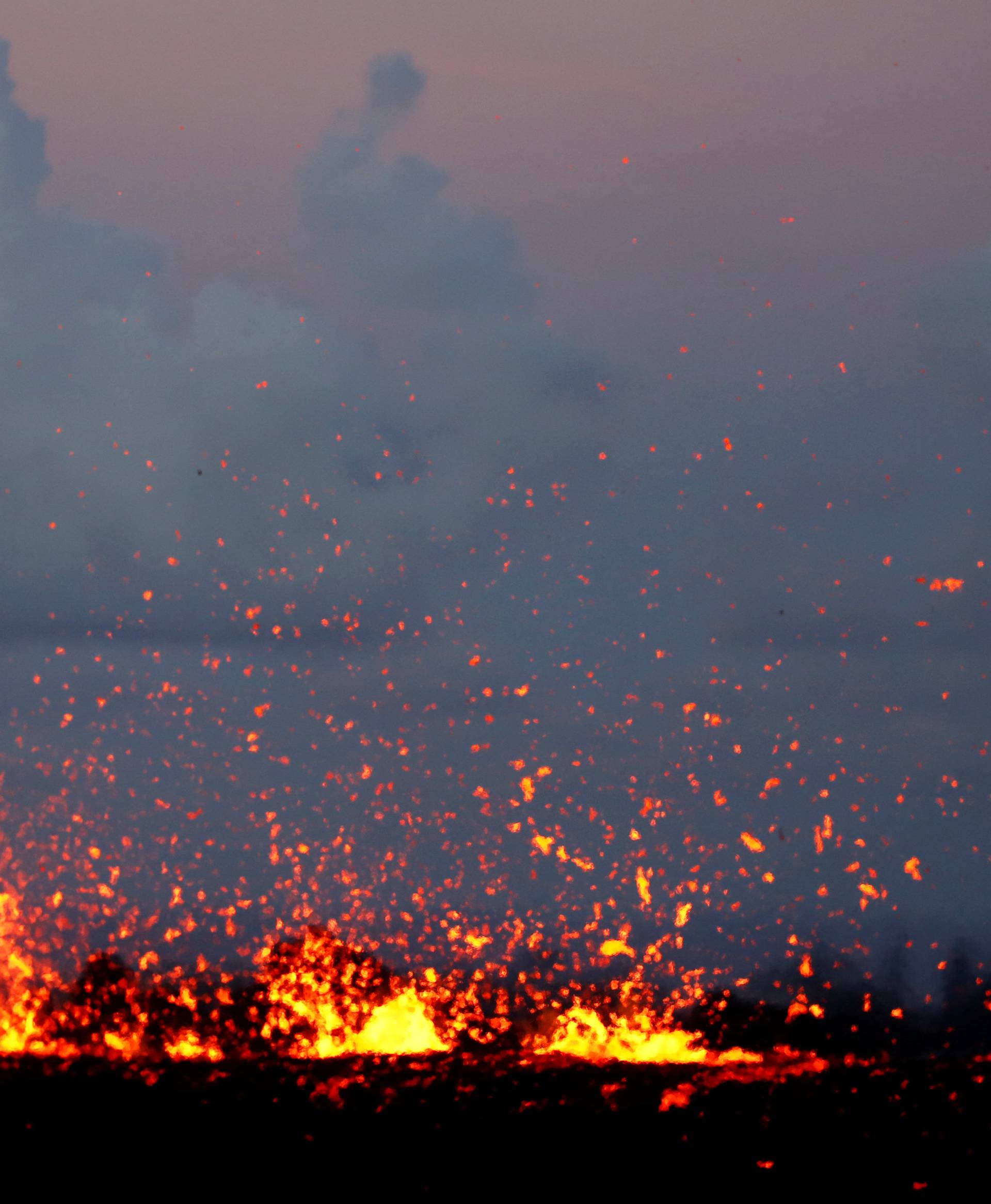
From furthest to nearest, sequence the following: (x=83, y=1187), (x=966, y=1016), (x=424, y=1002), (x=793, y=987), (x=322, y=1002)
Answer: (x=966, y=1016), (x=793, y=987), (x=322, y=1002), (x=424, y=1002), (x=83, y=1187)

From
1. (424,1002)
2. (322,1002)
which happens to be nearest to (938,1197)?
(424,1002)

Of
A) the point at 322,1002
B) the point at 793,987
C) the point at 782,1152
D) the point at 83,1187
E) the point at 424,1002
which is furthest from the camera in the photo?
the point at 793,987

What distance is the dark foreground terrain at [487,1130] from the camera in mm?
15969

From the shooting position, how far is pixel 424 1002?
2722 cm

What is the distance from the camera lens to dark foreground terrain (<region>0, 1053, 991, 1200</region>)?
15969 millimetres

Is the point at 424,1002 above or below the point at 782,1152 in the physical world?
above

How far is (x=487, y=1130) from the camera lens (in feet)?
56.5

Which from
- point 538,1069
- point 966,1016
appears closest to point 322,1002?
point 538,1069

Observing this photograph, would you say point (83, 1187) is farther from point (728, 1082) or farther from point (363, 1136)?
point (728, 1082)

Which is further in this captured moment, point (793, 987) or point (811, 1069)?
point (793, 987)

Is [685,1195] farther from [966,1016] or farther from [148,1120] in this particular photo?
[966,1016]

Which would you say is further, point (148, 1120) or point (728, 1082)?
point (728, 1082)

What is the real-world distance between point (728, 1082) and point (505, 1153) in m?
3.63

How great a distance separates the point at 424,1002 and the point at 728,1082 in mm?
9674
